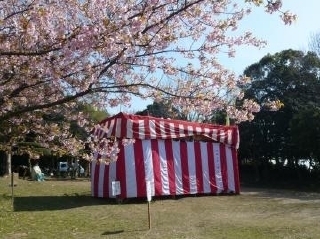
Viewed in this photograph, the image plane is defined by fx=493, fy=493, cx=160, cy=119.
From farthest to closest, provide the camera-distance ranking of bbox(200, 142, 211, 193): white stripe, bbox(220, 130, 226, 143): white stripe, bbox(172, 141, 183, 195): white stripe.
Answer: bbox(220, 130, 226, 143): white stripe < bbox(200, 142, 211, 193): white stripe < bbox(172, 141, 183, 195): white stripe

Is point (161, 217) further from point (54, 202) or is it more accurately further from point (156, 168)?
point (54, 202)

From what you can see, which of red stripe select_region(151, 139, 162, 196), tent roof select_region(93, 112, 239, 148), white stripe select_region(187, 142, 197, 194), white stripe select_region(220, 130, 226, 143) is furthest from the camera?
white stripe select_region(220, 130, 226, 143)

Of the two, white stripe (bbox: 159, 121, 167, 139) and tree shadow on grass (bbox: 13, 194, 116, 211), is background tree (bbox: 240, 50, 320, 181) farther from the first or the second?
tree shadow on grass (bbox: 13, 194, 116, 211)

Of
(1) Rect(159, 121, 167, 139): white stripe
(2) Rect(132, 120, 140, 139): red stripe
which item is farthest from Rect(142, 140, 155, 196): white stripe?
(1) Rect(159, 121, 167, 139): white stripe

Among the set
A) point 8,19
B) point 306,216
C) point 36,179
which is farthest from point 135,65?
point 36,179

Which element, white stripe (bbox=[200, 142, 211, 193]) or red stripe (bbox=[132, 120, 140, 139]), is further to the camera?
white stripe (bbox=[200, 142, 211, 193])

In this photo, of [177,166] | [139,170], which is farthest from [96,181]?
[177,166]

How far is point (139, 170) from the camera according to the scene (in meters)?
15.9

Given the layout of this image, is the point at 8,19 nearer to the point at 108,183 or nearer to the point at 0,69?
the point at 0,69

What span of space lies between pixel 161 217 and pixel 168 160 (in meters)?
4.46

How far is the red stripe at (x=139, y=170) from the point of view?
15766 millimetres

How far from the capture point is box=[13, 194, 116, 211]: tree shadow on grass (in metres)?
14.5

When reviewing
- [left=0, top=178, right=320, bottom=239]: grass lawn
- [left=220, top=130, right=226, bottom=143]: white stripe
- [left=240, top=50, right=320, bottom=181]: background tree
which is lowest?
[left=0, top=178, right=320, bottom=239]: grass lawn

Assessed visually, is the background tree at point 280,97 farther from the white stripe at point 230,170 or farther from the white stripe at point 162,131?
the white stripe at point 162,131
